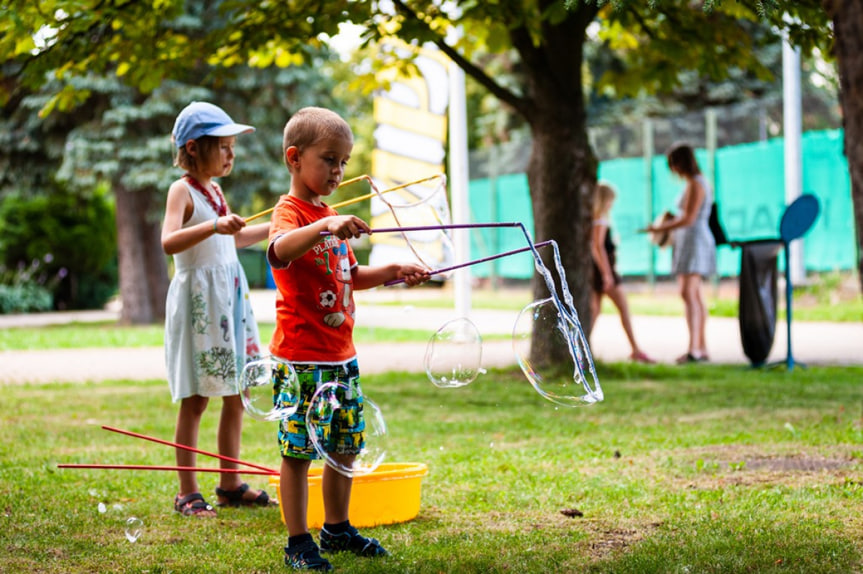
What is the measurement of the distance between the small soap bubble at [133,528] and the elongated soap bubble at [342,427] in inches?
34.7

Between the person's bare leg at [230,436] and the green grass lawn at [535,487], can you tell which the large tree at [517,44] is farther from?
the person's bare leg at [230,436]

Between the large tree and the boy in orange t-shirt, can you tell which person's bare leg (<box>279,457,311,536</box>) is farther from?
the large tree

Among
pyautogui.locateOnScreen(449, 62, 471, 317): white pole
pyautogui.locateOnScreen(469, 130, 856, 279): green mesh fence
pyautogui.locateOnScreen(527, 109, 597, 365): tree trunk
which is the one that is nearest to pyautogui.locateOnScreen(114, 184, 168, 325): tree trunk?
pyautogui.locateOnScreen(449, 62, 471, 317): white pole

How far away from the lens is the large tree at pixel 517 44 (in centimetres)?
635

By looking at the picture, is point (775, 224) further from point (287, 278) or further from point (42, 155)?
point (287, 278)

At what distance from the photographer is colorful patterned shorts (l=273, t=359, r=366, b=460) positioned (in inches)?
142

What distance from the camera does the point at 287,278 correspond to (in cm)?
364

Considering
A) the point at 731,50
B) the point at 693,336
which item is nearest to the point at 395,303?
the point at 693,336

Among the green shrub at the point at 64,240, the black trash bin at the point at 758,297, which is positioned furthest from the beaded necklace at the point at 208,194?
the green shrub at the point at 64,240

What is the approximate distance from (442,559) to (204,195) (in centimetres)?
187

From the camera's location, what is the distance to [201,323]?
4.49 meters

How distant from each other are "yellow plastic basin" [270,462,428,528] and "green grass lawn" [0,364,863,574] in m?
0.06

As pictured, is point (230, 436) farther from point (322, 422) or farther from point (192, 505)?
point (322, 422)

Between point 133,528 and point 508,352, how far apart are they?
23.6 ft
